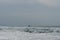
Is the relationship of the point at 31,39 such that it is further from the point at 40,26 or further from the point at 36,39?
the point at 40,26

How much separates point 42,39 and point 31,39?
2.47 ft

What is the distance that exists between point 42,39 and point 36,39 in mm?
413

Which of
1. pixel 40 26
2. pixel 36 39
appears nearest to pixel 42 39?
pixel 36 39

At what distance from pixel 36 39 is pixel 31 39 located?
339mm

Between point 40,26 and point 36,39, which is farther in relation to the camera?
point 40,26

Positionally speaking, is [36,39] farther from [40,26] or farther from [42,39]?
[40,26]

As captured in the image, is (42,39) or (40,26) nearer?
(42,39)

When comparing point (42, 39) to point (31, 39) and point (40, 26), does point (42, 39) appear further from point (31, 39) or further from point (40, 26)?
point (40, 26)

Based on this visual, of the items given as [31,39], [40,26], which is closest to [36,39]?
[31,39]

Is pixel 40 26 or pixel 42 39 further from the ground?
pixel 40 26

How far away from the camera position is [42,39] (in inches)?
437

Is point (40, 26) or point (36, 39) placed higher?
point (40, 26)

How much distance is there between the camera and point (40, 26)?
86.0 ft

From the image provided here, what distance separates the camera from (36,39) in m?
11.1
